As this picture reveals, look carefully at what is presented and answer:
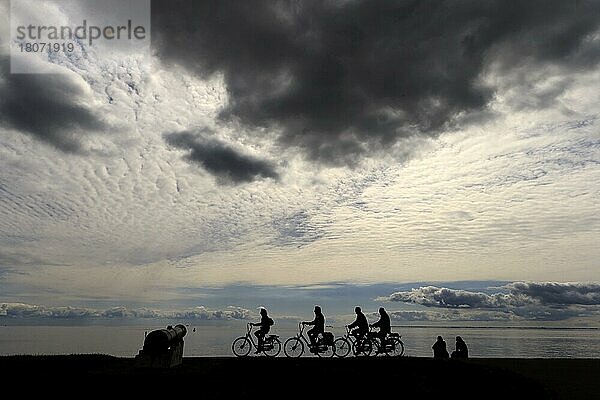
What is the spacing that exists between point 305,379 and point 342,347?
715 cm

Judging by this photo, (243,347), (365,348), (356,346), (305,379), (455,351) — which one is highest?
(243,347)

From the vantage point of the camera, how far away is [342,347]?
26.8 meters

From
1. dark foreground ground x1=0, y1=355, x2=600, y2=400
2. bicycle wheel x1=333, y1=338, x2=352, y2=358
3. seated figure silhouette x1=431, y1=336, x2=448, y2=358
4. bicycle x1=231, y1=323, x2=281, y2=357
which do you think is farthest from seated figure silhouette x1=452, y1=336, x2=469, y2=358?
bicycle x1=231, y1=323, x2=281, y2=357

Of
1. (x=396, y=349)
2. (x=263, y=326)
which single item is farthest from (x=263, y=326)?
(x=396, y=349)

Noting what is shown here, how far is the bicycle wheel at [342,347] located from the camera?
87.0 ft

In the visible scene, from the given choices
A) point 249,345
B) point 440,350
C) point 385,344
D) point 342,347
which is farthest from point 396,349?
point 249,345

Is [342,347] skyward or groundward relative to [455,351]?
skyward

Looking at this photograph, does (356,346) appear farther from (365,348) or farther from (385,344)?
(385,344)

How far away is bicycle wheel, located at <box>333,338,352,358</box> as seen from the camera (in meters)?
26.5

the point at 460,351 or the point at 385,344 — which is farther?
the point at 460,351

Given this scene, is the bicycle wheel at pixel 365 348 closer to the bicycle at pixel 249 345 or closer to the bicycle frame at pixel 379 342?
the bicycle frame at pixel 379 342

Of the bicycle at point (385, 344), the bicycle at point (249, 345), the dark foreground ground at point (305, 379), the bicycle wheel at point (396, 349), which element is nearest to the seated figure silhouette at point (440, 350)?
the bicycle wheel at point (396, 349)

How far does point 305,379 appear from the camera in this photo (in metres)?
19.9

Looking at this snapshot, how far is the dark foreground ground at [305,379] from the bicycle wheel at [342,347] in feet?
8.05
